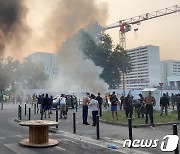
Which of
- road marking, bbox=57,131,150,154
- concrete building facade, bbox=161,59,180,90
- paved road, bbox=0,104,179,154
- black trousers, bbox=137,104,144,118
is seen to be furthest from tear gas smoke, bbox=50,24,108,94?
concrete building facade, bbox=161,59,180,90

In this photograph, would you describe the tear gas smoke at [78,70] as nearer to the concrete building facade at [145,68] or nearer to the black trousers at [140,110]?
the black trousers at [140,110]

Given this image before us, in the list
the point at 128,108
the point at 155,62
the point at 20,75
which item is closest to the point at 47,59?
the point at 20,75

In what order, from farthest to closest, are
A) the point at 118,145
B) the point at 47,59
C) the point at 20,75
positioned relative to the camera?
the point at 47,59 < the point at 20,75 < the point at 118,145

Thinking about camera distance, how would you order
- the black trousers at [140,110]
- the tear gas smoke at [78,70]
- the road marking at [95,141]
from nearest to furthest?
the road marking at [95,141] → the black trousers at [140,110] → the tear gas smoke at [78,70]

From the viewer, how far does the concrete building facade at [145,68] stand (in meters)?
144

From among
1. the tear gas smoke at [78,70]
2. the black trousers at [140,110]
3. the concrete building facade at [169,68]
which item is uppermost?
the concrete building facade at [169,68]

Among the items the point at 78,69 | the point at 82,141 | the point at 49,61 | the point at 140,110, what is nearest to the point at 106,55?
the point at 78,69

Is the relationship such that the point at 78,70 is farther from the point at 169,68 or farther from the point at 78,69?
the point at 169,68

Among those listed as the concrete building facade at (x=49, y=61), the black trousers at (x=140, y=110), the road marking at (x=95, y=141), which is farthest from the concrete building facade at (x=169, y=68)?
the road marking at (x=95, y=141)

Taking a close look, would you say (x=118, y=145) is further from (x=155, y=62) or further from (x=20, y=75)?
(x=155, y=62)

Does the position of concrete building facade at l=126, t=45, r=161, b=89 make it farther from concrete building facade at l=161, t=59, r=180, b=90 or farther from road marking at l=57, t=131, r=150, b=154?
road marking at l=57, t=131, r=150, b=154

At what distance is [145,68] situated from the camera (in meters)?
157

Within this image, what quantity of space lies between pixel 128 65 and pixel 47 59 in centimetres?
4008

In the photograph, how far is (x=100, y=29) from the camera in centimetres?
5978
